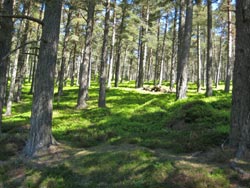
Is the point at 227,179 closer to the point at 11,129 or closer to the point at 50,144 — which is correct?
the point at 50,144

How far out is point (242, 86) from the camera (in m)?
8.21

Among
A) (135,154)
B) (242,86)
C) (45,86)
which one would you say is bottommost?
(135,154)

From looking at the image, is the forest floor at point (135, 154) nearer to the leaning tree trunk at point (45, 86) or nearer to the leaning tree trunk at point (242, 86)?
the leaning tree trunk at point (45, 86)

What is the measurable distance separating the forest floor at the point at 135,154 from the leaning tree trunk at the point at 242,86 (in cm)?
60

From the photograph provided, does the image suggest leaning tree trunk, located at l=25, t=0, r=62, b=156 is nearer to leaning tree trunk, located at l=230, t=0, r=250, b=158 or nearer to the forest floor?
the forest floor

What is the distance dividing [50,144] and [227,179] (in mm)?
5937

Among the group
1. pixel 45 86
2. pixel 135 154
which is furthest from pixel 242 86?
pixel 45 86

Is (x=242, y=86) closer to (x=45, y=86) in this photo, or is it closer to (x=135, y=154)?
(x=135, y=154)

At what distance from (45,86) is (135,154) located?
377 cm

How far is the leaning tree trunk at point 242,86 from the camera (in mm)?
7988

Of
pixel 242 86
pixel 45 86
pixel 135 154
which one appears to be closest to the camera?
pixel 242 86

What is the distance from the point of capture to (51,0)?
377 inches

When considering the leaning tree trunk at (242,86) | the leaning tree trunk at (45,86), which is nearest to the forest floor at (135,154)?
the leaning tree trunk at (45,86)

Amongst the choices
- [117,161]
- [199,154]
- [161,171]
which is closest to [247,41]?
[199,154]
